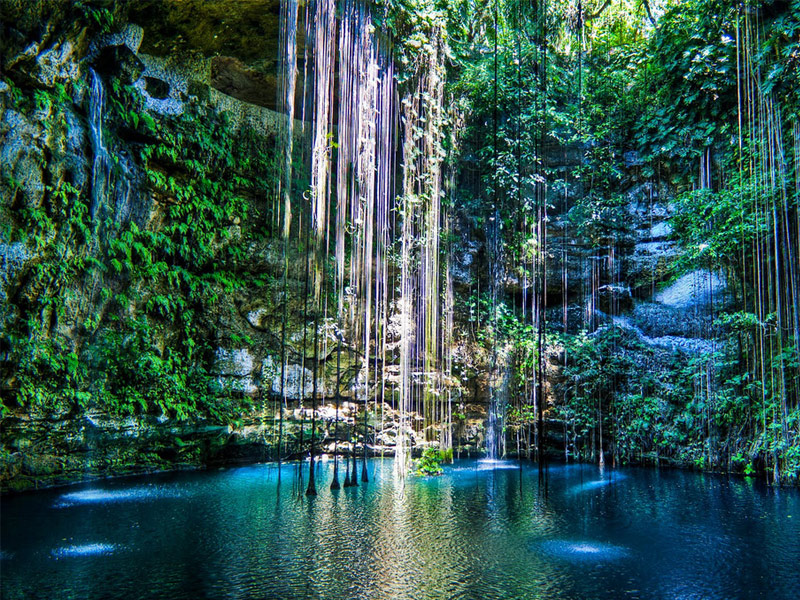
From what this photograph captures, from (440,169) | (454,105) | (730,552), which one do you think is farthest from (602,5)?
(730,552)

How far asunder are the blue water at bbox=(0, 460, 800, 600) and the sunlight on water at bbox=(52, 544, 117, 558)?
0.01m

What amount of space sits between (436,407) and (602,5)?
803cm

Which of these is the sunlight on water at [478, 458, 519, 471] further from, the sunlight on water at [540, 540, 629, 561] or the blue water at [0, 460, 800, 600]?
the sunlight on water at [540, 540, 629, 561]

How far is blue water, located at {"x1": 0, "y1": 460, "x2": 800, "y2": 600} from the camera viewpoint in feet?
9.75

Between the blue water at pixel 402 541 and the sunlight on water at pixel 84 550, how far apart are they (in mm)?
13

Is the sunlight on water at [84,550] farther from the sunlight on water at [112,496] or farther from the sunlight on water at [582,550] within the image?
the sunlight on water at [582,550]

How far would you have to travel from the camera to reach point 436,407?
790 cm

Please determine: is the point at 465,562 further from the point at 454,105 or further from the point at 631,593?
the point at 454,105

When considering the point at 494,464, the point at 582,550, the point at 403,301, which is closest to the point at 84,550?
the point at 582,550

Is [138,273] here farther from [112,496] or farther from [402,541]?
[402,541]

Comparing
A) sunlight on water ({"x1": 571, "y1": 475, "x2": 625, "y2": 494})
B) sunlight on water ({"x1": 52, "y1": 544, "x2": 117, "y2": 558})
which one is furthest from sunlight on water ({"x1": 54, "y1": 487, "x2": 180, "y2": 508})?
sunlight on water ({"x1": 571, "y1": 475, "x2": 625, "y2": 494})

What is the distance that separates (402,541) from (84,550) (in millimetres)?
2152

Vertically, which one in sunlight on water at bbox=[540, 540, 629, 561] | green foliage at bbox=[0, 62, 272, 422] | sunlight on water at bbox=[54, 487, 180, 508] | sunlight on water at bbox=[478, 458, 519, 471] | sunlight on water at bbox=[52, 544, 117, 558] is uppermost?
green foliage at bbox=[0, 62, 272, 422]

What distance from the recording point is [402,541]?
3799mm
